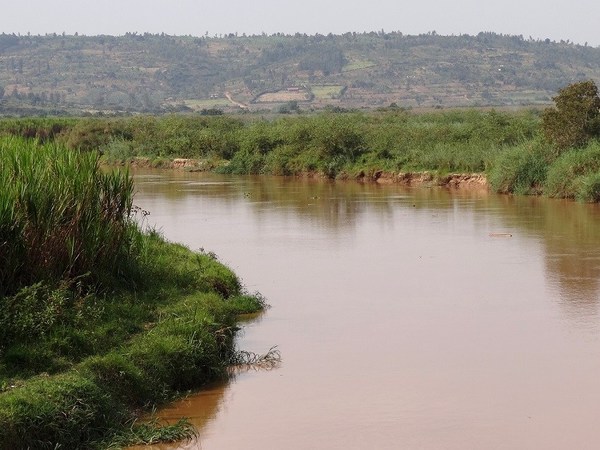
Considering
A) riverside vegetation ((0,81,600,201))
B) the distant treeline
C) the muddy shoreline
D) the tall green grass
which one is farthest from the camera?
the muddy shoreline

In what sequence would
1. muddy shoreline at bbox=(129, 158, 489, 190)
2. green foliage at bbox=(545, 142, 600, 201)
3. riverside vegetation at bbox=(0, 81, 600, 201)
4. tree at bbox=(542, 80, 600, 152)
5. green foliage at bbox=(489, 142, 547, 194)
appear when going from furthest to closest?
muddy shoreline at bbox=(129, 158, 489, 190)
green foliage at bbox=(489, 142, 547, 194)
riverside vegetation at bbox=(0, 81, 600, 201)
tree at bbox=(542, 80, 600, 152)
green foliage at bbox=(545, 142, 600, 201)

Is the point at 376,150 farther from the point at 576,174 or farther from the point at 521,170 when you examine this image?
the point at 576,174

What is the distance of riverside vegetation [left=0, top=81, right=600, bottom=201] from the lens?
100ft

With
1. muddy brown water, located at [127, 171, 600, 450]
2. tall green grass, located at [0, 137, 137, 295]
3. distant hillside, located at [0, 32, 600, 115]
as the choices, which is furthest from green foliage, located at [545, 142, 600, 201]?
distant hillside, located at [0, 32, 600, 115]

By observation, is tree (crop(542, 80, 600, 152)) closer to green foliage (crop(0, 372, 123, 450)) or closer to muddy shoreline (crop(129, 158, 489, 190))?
muddy shoreline (crop(129, 158, 489, 190))

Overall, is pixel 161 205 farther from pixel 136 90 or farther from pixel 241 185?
pixel 136 90

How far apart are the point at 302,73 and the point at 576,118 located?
139861 mm

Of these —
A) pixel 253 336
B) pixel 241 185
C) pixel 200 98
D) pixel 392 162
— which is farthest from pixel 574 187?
pixel 200 98

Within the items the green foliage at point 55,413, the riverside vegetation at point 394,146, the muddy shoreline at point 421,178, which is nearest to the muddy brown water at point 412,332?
the green foliage at point 55,413

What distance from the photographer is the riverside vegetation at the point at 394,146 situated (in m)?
30.6

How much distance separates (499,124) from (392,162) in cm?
425

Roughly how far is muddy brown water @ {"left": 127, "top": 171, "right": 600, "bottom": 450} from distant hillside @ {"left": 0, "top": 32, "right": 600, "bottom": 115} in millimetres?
109803

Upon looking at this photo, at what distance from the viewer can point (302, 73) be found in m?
169

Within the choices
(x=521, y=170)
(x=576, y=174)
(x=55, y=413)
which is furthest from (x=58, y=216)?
(x=521, y=170)
